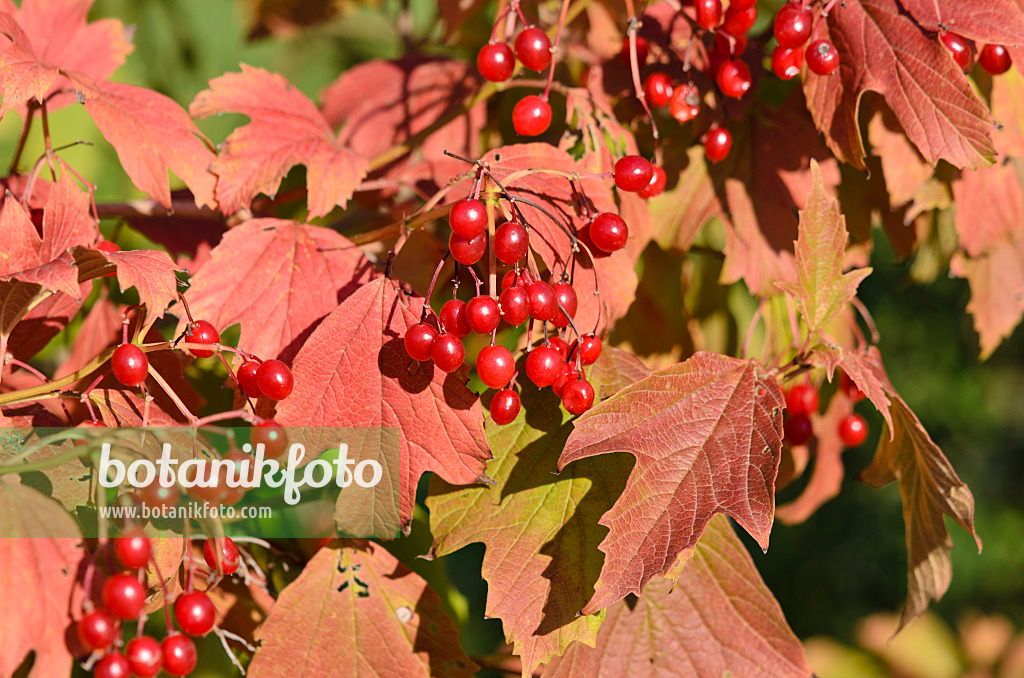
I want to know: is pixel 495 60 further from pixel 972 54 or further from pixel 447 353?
pixel 972 54

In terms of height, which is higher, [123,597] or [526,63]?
[526,63]

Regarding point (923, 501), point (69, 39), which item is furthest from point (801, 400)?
point (69, 39)

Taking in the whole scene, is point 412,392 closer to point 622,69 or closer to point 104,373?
point 104,373

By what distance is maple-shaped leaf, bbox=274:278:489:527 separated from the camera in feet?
2.00

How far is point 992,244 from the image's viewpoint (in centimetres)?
90

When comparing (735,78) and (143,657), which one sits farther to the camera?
(735,78)

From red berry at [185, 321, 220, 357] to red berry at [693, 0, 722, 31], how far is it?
56 cm

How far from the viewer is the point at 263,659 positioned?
647 mm

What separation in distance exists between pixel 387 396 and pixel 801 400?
19.8 inches

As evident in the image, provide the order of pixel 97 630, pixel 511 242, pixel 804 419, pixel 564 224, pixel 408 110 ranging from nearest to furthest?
pixel 97 630 → pixel 511 242 → pixel 564 224 → pixel 804 419 → pixel 408 110

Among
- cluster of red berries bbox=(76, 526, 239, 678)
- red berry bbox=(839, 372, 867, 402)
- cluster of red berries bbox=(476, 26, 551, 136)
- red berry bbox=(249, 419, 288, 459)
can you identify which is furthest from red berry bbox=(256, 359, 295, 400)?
red berry bbox=(839, 372, 867, 402)

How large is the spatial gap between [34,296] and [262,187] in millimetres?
227

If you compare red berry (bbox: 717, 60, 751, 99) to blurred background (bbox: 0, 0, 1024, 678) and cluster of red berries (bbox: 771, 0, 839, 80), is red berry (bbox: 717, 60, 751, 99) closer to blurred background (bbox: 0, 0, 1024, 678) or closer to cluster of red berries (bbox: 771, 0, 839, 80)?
cluster of red berries (bbox: 771, 0, 839, 80)

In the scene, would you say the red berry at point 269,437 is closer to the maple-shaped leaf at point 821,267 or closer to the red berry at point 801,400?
the maple-shaped leaf at point 821,267
